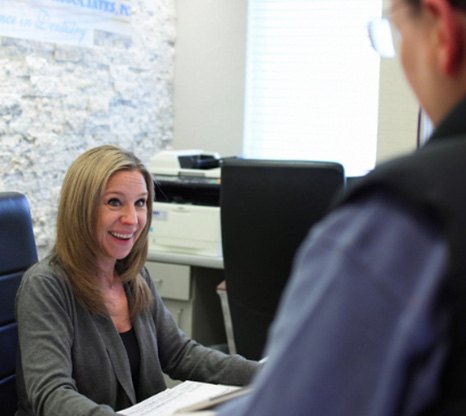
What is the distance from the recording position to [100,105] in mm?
3779

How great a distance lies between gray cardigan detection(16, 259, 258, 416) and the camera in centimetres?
159

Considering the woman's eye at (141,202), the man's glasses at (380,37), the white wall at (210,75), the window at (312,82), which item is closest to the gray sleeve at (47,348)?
the woman's eye at (141,202)

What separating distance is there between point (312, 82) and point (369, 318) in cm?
383

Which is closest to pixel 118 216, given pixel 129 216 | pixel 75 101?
pixel 129 216

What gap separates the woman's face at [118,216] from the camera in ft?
6.13

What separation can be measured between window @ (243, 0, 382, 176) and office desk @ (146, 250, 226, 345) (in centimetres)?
111

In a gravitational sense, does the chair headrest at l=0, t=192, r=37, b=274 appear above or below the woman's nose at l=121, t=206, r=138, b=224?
below

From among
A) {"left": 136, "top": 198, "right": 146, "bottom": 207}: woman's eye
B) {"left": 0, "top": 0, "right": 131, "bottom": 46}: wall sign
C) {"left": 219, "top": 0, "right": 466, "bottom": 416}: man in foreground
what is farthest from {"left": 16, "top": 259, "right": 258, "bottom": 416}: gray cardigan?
{"left": 0, "top": 0, "right": 131, "bottom": 46}: wall sign

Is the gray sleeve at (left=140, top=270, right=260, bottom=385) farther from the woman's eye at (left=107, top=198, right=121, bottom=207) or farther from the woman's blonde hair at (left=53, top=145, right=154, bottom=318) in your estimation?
the woman's eye at (left=107, top=198, right=121, bottom=207)

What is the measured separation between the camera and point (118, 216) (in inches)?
74.2

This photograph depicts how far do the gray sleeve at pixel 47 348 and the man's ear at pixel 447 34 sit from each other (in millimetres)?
1096

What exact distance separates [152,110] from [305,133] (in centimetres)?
88

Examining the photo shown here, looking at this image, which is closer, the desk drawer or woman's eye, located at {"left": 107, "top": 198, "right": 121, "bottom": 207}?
woman's eye, located at {"left": 107, "top": 198, "right": 121, "bottom": 207}

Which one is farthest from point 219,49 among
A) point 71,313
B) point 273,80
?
point 71,313
